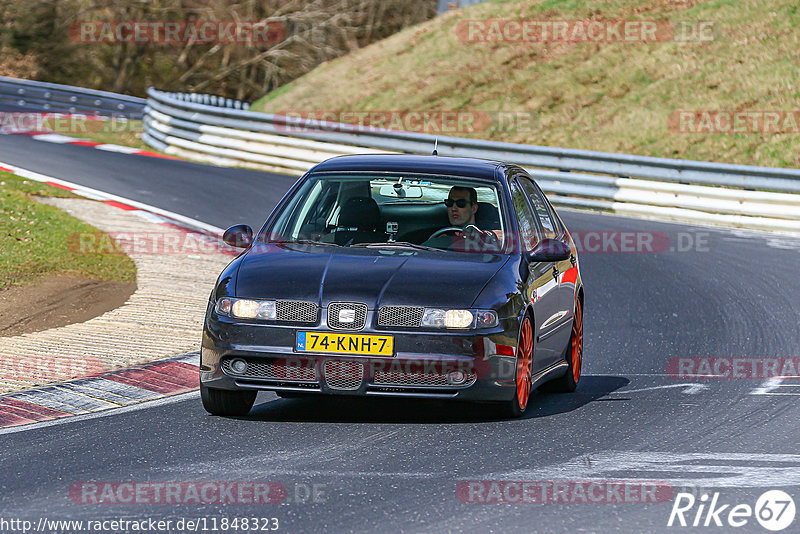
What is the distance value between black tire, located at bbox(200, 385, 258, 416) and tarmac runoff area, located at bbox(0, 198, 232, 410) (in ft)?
2.67

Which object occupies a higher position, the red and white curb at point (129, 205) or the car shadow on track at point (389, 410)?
the car shadow on track at point (389, 410)

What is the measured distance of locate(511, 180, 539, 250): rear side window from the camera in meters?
8.68

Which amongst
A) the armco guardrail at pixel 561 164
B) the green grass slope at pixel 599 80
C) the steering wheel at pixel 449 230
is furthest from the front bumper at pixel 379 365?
the green grass slope at pixel 599 80

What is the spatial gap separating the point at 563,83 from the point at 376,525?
29.0m

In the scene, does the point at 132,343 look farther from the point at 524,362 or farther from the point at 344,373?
the point at 524,362

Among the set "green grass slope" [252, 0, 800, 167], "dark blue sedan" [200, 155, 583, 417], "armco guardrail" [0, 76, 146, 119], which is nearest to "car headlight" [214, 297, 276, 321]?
"dark blue sedan" [200, 155, 583, 417]

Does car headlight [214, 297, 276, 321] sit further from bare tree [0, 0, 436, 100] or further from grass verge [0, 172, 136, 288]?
bare tree [0, 0, 436, 100]

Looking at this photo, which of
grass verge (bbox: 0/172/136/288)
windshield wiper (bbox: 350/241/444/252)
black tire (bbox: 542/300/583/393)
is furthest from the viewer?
grass verge (bbox: 0/172/136/288)

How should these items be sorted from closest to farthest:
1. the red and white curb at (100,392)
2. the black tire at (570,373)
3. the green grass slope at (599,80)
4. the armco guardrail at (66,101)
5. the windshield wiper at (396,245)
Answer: the red and white curb at (100,392) < the windshield wiper at (396,245) < the black tire at (570,373) < the green grass slope at (599,80) < the armco guardrail at (66,101)

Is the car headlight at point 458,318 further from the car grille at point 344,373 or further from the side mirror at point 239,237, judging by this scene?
the side mirror at point 239,237

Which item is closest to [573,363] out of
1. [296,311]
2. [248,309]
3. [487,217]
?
[487,217]

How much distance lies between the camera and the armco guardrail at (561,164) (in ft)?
68.8

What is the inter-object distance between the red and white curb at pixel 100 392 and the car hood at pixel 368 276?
4.35ft

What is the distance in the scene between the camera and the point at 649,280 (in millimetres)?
15266
